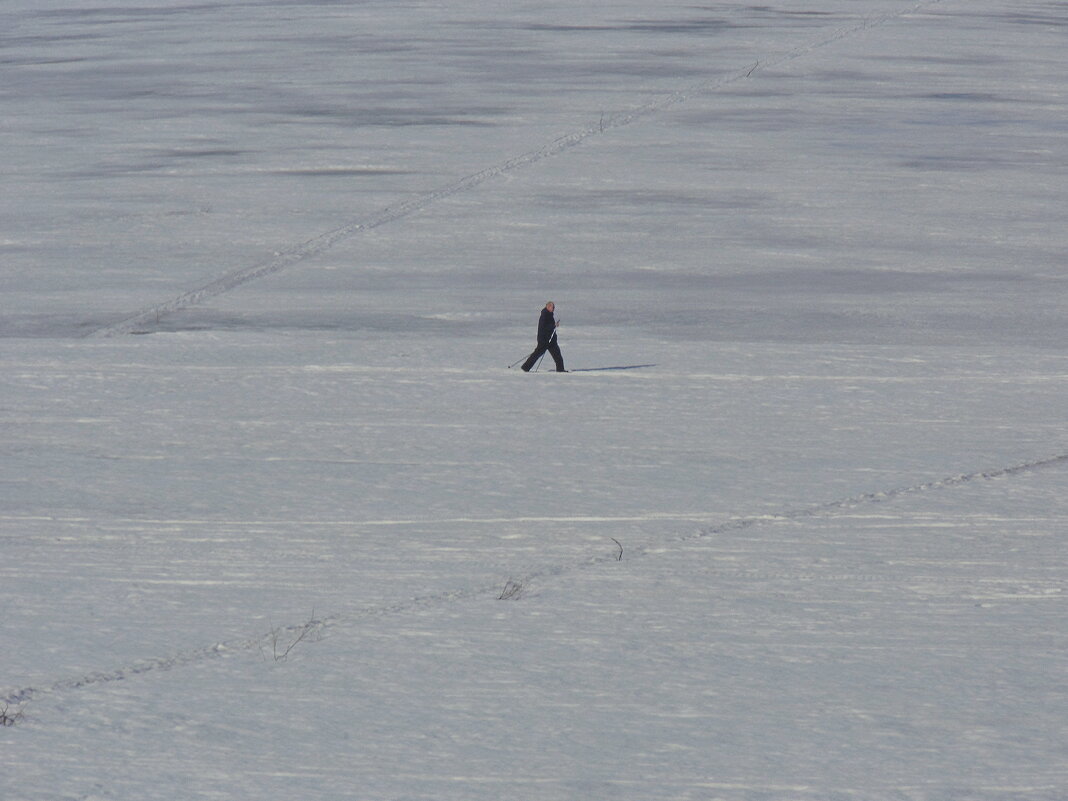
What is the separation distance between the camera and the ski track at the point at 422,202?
51.9ft

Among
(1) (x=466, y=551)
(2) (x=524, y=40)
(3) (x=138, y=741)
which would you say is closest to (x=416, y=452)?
(1) (x=466, y=551)

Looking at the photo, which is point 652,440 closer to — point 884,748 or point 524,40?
point 884,748

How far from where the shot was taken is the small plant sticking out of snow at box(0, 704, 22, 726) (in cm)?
684

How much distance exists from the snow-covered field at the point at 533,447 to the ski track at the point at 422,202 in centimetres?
11

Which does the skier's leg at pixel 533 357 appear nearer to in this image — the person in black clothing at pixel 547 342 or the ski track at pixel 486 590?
the person in black clothing at pixel 547 342

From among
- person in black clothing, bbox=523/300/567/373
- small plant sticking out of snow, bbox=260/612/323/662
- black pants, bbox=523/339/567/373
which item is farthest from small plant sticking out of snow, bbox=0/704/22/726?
black pants, bbox=523/339/567/373

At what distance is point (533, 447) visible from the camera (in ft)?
37.8

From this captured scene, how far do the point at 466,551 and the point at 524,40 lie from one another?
82.4 feet

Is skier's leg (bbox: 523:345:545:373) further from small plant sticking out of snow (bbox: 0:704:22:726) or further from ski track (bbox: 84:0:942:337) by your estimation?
small plant sticking out of snow (bbox: 0:704:22:726)

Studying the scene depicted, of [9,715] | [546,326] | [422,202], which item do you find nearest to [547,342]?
[546,326]

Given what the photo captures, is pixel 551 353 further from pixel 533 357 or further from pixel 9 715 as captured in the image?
pixel 9 715

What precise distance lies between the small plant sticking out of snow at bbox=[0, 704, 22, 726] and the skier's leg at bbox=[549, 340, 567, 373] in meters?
7.15

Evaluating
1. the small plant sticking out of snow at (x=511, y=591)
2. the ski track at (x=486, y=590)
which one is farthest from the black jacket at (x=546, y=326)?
the small plant sticking out of snow at (x=511, y=591)

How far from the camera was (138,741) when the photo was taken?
6758 mm
